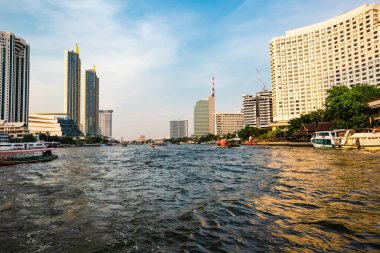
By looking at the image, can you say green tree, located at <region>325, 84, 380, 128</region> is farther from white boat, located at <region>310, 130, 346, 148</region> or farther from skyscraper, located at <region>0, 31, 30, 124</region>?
skyscraper, located at <region>0, 31, 30, 124</region>

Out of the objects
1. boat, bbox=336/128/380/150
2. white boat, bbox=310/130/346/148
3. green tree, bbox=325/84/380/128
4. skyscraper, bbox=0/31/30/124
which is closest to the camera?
boat, bbox=336/128/380/150

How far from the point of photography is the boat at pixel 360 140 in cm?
4581

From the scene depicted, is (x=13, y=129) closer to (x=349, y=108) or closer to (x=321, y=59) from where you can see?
(x=349, y=108)

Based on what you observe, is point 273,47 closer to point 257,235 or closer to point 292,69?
point 292,69

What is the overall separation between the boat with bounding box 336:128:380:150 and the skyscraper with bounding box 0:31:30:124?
203m

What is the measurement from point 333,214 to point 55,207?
11.5 metres

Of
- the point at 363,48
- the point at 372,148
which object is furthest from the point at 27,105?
the point at 363,48

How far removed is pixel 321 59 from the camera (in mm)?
162625

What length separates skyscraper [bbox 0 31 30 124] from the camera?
174875mm

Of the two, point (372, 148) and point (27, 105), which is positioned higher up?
point (27, 105)

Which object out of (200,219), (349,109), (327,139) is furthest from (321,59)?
(200,219)

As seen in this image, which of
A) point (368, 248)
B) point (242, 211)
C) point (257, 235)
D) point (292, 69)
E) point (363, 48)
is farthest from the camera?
point (292, 69)

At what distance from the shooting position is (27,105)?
195500mm

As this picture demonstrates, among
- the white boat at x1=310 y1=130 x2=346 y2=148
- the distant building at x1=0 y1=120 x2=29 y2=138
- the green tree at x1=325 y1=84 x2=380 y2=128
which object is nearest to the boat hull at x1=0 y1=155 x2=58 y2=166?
the white boat at x1=310 y1=130 x2=346 y2=148
